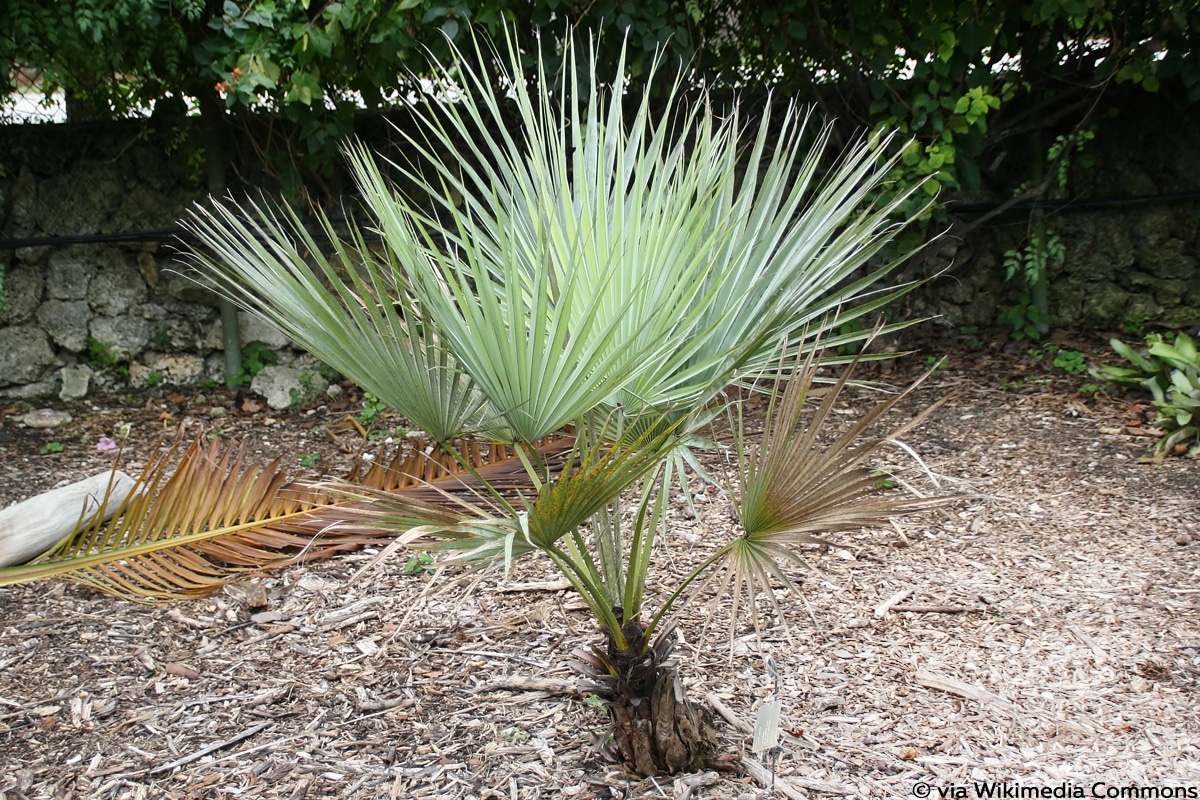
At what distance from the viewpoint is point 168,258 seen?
4.74 meters

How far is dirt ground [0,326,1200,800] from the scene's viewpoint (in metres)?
2.02

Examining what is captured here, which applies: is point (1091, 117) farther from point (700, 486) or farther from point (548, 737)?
point (548, 737)

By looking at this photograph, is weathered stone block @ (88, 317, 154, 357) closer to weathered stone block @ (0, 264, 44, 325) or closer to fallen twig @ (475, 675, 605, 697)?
weathered stone block @ (0, 264, 44, 325)

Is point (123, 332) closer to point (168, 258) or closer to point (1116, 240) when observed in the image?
point (168, 258)

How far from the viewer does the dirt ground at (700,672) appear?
2.02 m

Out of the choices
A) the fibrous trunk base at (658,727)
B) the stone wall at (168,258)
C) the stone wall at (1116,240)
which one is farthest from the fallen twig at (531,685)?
the stone wall at (1116,240)

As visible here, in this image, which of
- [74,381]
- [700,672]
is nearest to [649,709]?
[700,672]

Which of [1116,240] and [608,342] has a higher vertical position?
[1116,240]

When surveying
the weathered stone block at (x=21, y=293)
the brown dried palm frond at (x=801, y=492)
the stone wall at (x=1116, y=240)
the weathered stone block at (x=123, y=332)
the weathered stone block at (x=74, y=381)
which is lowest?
the weathered stone block at (x=74, y=381)

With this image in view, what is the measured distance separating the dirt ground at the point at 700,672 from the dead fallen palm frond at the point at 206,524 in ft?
0.66

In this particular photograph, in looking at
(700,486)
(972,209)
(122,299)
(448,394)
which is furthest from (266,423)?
(972,209)

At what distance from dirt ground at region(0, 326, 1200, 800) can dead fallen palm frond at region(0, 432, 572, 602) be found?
0.20 metres

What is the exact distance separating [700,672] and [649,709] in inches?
19.3

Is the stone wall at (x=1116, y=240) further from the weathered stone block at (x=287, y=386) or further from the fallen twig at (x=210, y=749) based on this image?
the fallen twig at (x=210, y=749)
